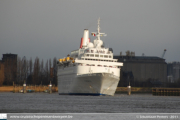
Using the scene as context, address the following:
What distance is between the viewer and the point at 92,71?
74.6 meters

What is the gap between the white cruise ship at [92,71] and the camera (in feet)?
233

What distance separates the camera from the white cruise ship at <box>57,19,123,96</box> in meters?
71.0

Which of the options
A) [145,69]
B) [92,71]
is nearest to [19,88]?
[92,71]

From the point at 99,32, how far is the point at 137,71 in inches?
3473

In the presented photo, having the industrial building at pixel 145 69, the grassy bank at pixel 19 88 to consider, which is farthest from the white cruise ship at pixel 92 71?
the industrial building at pixel 145 69

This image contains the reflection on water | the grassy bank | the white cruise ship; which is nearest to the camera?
the reflection on water

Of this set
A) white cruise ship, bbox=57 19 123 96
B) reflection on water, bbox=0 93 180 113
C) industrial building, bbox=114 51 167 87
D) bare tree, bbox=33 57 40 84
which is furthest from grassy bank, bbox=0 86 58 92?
reflection on water, bbox=0 93 180 113

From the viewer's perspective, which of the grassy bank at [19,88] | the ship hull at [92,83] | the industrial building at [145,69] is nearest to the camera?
the ship hull at [92,83]

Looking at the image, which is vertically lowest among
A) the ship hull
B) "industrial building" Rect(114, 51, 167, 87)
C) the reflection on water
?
the reflection on water

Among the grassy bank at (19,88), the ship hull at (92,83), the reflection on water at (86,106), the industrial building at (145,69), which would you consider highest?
the industrial building at (145,69)

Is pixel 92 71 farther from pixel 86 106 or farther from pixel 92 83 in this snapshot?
pixel 86 106

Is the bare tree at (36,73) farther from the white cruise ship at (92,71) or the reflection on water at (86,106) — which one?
the reflection on water at (86,106)

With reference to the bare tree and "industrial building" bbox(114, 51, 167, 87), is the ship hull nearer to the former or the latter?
→ the bare tree

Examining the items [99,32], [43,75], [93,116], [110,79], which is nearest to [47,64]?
[43,75]
